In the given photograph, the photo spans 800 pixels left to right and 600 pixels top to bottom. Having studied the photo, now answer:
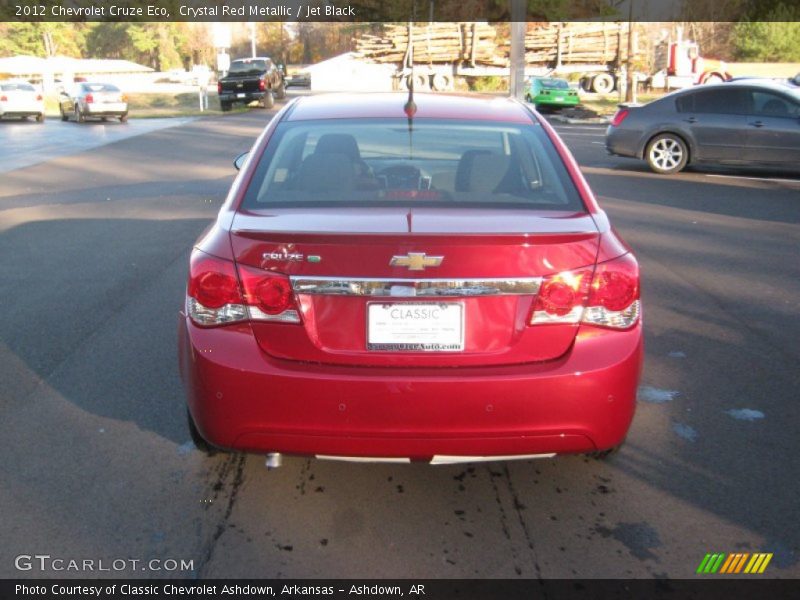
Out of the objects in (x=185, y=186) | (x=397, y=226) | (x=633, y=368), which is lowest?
(x=185, y=186)

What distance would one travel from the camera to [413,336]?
321 cm

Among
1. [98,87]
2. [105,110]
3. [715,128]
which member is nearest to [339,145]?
[715,128]

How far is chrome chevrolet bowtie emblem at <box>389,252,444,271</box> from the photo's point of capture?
315 centimetres

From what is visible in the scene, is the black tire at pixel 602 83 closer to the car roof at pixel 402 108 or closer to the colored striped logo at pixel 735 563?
the car roof at pixel 402 108

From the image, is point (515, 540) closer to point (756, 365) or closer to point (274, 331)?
point (274, 331)

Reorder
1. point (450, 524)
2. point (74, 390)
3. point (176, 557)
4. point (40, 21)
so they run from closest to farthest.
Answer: point (176, 557) → point (450, 524) → point (74, 390) → point (40, 21)

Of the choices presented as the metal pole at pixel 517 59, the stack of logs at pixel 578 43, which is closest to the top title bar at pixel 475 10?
the stack of logs at pixel 578 43

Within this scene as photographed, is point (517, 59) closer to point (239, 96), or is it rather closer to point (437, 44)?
point (437, 44)

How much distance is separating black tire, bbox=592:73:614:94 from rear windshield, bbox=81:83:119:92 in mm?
19301

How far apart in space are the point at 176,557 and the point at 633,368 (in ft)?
6.16

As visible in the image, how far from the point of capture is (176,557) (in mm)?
3262

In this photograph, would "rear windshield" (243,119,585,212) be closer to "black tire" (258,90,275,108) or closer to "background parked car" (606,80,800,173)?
"background parked car" (606,80,800,173)

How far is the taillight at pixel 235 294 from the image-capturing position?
3242mm

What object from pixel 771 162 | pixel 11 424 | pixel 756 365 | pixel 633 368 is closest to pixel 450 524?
pixel 633 368
